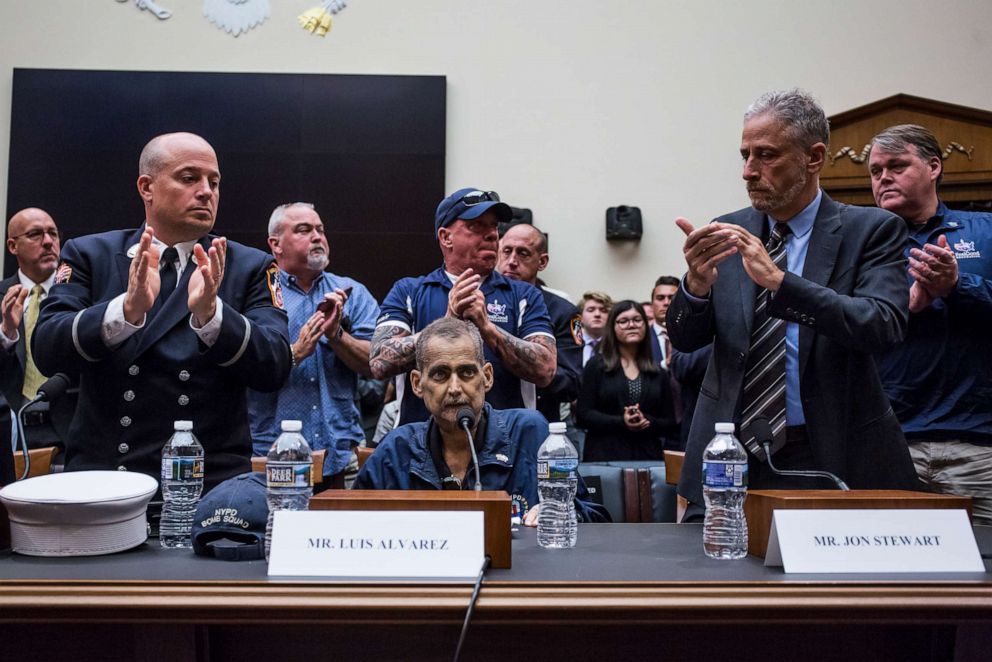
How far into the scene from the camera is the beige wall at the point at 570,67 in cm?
676

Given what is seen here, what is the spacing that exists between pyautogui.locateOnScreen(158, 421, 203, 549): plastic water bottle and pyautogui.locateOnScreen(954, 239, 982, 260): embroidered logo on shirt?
2138 mm

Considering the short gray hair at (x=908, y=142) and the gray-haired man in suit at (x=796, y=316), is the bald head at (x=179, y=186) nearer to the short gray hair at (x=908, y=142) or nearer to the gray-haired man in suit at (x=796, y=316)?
the gray-haired man in suit at (x=796, y=316)

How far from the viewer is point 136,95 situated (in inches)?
263

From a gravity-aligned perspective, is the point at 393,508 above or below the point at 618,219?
below

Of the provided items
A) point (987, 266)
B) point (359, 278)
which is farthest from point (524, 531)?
point (359, 278)

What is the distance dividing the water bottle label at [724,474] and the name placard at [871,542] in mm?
197

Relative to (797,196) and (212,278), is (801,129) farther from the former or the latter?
(212,278)

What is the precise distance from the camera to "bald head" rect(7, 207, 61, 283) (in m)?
4.34

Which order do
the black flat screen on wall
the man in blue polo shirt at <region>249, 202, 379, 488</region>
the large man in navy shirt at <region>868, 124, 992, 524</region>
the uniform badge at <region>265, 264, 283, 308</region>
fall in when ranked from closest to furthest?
the uniform badge at <region>265, 264, 283, 308</region> → the large man in navy shirt at <region>868, 124, 992, 524</region> → the man in blue polo shirt at <region>249, 202, 379, 488</region> → the black flat screen on wall

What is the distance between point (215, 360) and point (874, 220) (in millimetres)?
1436

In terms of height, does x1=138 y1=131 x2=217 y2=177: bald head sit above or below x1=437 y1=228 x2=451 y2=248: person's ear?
above

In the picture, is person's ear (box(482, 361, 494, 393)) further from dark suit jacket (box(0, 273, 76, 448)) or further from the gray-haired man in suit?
dark suit jacket (box(0, 273, 76, 448))

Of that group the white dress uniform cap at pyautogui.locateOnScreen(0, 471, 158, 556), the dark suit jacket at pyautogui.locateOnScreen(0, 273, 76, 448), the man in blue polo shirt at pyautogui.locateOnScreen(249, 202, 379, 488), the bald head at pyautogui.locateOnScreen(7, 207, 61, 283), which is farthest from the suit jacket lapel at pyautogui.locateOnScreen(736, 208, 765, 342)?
the bald head at pyautogui.locateOnScreen(7, 207, 61, 283)

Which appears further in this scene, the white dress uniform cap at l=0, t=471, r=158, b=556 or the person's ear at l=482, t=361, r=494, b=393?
the person's ear at l=482, t=361, r=494, b=393
